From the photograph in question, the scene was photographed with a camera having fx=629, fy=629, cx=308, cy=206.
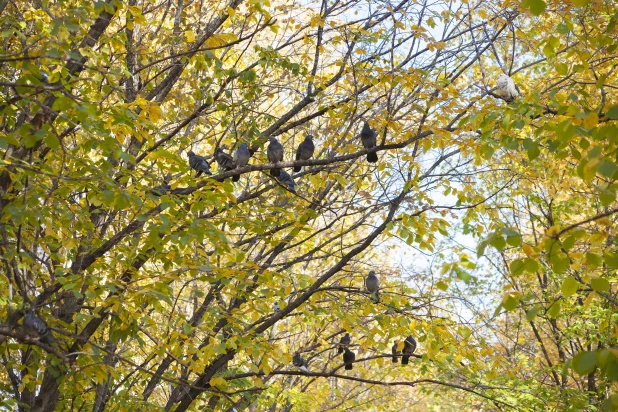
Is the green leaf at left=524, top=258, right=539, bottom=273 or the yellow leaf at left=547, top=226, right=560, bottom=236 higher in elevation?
the yellow leaf at left=547, top=226, right=560, bottom=236

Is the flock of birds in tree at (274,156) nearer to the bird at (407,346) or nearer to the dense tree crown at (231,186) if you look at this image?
the dense tree crown at (231,186)

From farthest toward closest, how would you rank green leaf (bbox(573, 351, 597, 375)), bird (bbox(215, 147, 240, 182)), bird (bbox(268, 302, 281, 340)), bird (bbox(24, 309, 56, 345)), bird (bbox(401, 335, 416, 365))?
bird (bbox(268, 302, 281, 340)) → bird (bbox(401, 335, 416, 365)) → bird (bbox(215, 147, 240, 182)) → bird (bbox(24, 309, 56, 345)) → green leaf (bbox(573, 351, 597, 375))

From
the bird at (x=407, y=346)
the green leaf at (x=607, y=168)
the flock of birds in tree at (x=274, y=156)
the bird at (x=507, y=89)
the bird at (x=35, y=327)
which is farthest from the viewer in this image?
the bird at (x=407, y=346)

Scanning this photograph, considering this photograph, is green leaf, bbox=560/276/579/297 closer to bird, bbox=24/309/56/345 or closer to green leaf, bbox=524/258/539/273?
green leaf, bbox=524/258/539/273

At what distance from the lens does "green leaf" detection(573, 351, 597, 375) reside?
87.1 inches

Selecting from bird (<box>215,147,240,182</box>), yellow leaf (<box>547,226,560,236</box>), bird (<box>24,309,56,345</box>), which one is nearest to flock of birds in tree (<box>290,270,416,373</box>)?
bird (<box>215,147,240,182</box>)

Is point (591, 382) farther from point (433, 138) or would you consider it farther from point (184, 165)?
point (184, 165)

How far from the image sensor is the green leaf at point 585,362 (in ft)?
7.26

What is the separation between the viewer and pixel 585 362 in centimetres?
223

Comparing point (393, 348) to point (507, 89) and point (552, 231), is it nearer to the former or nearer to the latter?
point (507, 89)

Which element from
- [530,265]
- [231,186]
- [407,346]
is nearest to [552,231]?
[530,265]

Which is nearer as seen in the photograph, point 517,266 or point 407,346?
point 517,266

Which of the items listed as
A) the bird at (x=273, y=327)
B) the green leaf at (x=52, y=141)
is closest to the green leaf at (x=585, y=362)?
the green leaf at (x=52, y=141)

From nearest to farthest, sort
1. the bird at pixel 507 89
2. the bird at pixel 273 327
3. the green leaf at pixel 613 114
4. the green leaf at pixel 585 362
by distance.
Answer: the green leaf at pixel 585 362 < the green leaf at pixel 613 114 < the bird at pixel 507 89 < the bird at pixel 273 327
